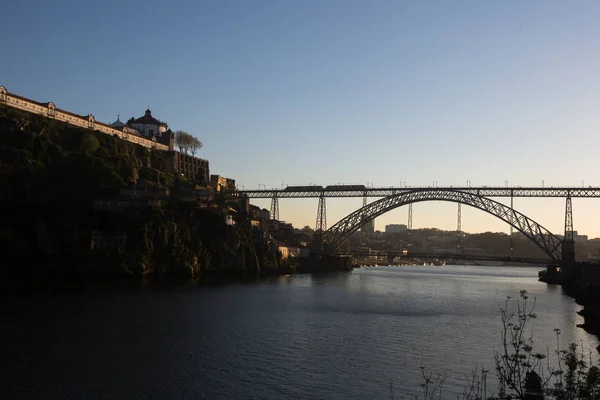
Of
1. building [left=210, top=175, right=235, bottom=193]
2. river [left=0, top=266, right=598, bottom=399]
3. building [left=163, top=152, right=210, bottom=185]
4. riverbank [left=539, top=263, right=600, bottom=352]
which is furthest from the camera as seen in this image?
building [left=210, top=175, right=235, bottom=193]

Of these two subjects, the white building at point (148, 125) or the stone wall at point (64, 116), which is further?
the white building at point (148, 125)

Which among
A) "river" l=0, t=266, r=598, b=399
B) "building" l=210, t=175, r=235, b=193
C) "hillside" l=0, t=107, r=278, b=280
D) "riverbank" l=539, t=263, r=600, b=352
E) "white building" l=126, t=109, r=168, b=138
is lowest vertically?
"river" l=0, t=266, r=598, b=399

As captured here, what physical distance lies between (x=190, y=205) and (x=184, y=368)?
168 feet

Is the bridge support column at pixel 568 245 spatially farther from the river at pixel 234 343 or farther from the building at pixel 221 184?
Result: the building at pixel 221 184

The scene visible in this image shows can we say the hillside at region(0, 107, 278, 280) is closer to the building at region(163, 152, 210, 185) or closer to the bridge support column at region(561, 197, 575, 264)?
the building at region(163, 152, 210, 185)

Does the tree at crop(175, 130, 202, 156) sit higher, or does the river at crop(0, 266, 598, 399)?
the tree at crop(175, 130, 202, 156)

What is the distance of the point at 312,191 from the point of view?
92562mm

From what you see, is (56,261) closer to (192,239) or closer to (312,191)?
(192,239)

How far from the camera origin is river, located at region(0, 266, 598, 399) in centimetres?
2020

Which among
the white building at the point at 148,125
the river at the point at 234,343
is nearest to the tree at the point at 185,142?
the white building at the point at 148,125

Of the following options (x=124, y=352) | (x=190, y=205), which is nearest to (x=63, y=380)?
(x=124, y=352)

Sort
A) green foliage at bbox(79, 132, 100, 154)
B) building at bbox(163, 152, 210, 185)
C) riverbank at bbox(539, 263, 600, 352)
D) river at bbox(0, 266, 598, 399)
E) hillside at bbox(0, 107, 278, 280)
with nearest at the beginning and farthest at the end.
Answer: river at bbox(0, 266, 598, 399), riverbank at bbox(539, 263, 600, 352), hillside at bbox(0, 107, 278, 280), green foliage at bbox(79, 132, 100, 154), building at bbox(163, 152, 210, 185)

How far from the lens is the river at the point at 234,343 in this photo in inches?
795

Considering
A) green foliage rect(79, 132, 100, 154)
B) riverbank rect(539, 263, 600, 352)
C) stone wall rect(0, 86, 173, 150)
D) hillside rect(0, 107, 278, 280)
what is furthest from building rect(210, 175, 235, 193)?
riverbank rect(539, 263, 600, 352)
